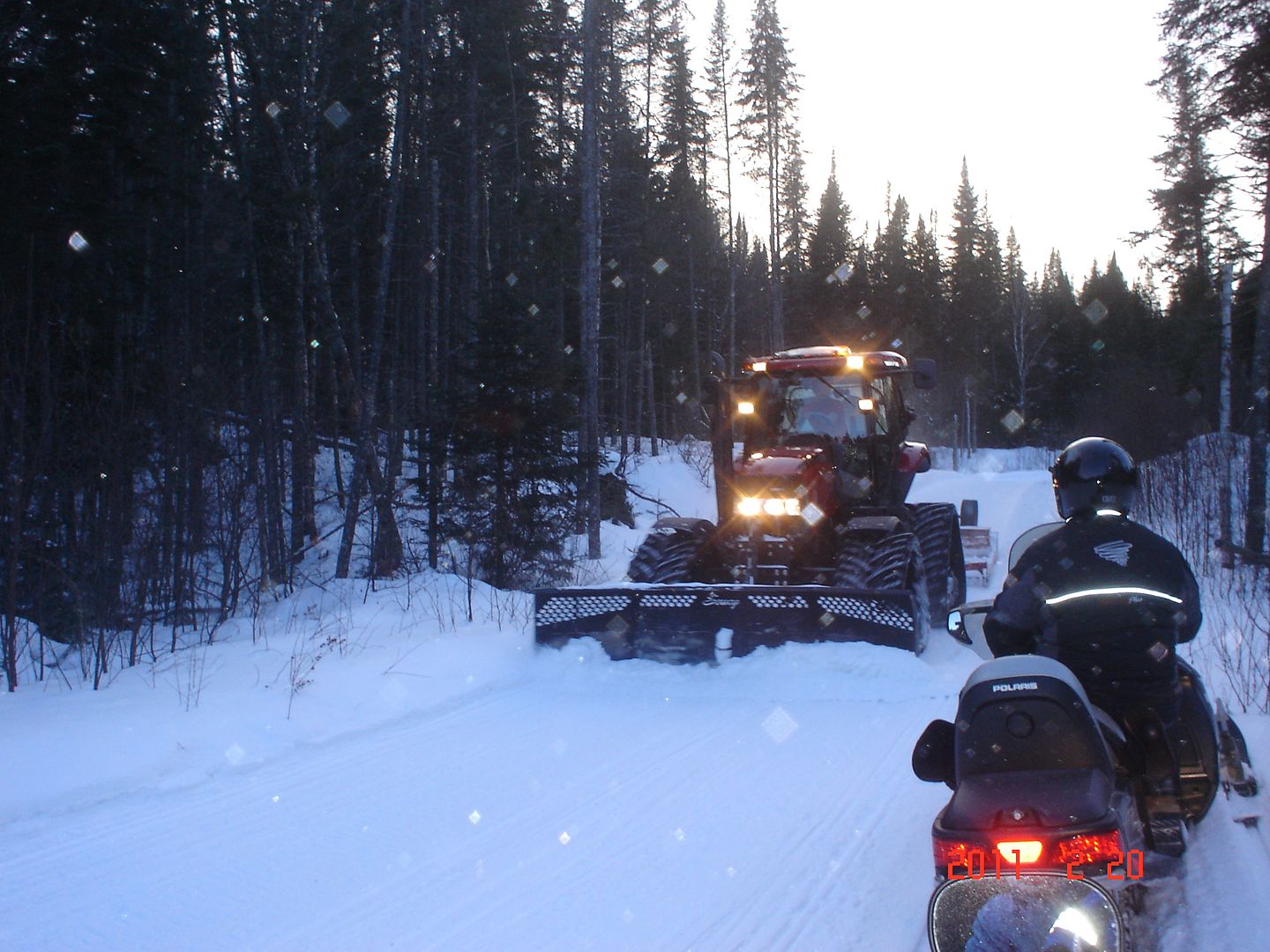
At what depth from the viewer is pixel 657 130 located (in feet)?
118

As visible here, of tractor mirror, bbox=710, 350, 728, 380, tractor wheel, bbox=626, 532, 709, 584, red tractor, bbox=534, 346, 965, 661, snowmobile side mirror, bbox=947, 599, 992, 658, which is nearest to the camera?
snowmobile side mirror, bbox=947, 599, 992, 658

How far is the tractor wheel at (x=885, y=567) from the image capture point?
848 centimetres

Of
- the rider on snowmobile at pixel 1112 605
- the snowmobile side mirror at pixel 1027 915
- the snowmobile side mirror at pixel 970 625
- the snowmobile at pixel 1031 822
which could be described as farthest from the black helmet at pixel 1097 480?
the snowmobile side mirror at pixel 1027 915

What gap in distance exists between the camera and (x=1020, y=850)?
2562mm

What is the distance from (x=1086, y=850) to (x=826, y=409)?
8.04 m

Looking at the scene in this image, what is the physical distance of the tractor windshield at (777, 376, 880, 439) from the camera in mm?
10305

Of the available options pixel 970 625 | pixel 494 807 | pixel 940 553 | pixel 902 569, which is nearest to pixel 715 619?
pixel 902 569

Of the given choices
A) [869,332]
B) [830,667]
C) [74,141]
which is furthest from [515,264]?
[869,332]

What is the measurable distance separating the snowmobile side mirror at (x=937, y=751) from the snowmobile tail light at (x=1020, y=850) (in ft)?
2.40

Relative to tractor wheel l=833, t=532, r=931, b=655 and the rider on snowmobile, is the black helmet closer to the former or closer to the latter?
the rider on snowmobile

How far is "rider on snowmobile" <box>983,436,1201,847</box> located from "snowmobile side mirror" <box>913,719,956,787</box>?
22.7 inches

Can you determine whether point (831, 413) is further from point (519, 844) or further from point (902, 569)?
point (519, 844)

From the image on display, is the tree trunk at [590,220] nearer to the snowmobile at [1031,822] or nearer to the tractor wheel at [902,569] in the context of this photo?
the tractor wheel at [902,569]
